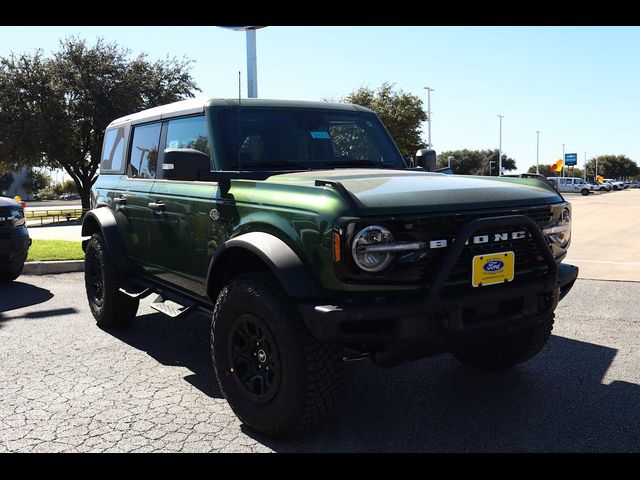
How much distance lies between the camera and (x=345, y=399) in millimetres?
3756

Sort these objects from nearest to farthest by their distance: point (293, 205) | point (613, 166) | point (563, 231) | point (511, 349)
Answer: point (293, 205), point (563, 231), point (511, 349), point (613, 166)

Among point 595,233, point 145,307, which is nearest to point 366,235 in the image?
point 145,307

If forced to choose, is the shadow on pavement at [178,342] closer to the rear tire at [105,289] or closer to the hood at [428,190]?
the rear tire at [105,289]

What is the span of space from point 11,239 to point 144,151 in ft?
12.7

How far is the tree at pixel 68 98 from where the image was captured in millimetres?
26797

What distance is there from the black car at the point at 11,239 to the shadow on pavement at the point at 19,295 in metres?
0.23

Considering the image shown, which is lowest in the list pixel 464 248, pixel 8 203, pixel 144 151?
pixel 464 248

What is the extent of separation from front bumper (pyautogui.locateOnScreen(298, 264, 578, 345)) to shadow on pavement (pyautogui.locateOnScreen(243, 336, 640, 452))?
2.06ft

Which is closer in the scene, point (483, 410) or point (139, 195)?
point (483, 410)

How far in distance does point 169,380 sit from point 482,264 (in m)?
2.40

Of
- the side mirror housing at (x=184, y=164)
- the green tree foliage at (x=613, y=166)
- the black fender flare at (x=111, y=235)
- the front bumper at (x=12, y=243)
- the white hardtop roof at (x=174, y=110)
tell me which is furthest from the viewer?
the green tree foliage at (x=613, y=166)

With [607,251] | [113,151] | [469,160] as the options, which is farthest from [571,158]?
[113,151]

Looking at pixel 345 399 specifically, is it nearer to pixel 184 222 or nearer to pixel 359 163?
pixel 184 222

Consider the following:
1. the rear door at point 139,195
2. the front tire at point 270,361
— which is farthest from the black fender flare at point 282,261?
the rear door at point 139,195
